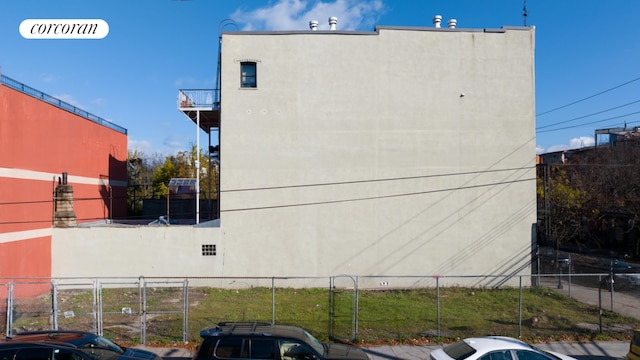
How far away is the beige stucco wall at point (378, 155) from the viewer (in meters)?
21.6

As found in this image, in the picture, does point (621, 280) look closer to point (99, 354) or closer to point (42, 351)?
point (99, 354)

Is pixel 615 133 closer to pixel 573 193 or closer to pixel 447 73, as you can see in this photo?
pixel 573 193

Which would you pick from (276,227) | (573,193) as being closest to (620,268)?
(573,193)

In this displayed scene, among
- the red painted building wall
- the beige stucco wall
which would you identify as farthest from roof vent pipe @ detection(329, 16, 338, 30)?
the red painted building wall

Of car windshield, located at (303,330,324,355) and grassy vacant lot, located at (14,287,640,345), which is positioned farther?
grassy vacant lot, located at (14,287,640,345)

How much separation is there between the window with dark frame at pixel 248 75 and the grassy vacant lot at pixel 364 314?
9897mm

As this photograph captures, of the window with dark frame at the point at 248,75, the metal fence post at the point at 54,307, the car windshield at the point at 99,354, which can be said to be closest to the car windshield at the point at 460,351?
the car windshield at the point at 99,354

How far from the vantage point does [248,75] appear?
21.9 metres

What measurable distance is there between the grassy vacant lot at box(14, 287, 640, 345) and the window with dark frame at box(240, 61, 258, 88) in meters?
9.90

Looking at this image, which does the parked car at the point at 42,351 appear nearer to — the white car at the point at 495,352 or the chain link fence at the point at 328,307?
the chain link fence at the point at 328,307

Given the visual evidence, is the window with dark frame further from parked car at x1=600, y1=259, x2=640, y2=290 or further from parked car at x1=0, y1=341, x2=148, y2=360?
parked car at x1=600, y1=259, x2=640, y2=290

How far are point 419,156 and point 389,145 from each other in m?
1.60

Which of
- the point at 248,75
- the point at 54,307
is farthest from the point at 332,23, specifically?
the point at 54,307

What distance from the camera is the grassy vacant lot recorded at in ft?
42.1
